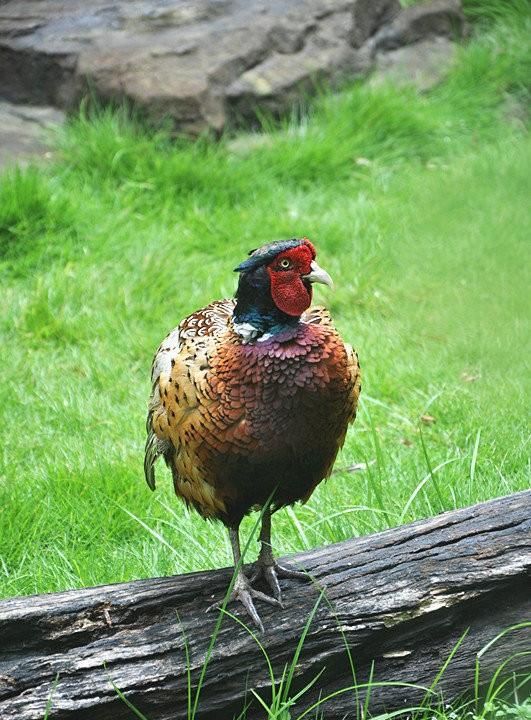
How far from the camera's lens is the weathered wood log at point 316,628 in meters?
2.65

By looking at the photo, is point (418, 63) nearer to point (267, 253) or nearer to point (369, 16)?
point (369, 16)

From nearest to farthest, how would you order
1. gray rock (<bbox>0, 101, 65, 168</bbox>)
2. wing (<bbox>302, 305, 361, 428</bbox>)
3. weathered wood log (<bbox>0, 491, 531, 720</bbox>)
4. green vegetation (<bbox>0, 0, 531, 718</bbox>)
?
weathered wood log (<bbox>0, 491, 531, 720</bbox>), wing (<bbox>302, 305, 361, 428</bbox>), green vegetation (<bbox>0, 0, 531, 718</bbox>), gray rock (<bbox>0, 101, 65, 168</bbox>)

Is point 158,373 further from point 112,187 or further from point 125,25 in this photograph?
point 125,25

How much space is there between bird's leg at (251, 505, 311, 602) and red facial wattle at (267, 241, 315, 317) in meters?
0.59

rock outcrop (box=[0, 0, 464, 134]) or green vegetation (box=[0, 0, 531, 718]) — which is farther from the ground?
rock outcrop (box=[0, 0, 464, 134])

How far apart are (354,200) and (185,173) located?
3.26ft

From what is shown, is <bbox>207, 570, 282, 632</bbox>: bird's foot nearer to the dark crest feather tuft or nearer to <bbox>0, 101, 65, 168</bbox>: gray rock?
the dark crest feather tuft

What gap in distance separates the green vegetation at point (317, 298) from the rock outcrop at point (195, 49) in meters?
0.25

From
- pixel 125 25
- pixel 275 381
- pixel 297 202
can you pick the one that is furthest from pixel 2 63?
pixel 275 381

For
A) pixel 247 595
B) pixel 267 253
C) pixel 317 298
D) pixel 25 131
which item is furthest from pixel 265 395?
pixel 25 131

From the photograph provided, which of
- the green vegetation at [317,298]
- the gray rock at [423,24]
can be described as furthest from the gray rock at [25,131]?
the gray rock at [423,24]

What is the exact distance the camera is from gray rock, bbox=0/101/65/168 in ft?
Answer: 21.2

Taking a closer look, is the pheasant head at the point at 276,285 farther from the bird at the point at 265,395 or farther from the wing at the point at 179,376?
the wing at the point at 179,376

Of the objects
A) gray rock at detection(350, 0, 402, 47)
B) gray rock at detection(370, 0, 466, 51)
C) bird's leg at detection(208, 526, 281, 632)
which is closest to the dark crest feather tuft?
Result: bird's leg at detection(208, 526, 281, 632)
